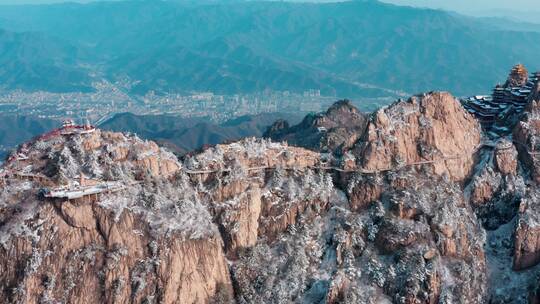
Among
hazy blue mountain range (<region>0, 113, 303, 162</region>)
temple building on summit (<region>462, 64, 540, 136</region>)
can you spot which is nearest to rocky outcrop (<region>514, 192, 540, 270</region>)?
temple building on summit (<region>462, 64, 540, 136</region>)

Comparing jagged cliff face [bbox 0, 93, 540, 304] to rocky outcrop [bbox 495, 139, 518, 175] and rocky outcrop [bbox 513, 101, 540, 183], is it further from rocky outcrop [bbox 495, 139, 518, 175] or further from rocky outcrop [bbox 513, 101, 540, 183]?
rocky outcrop [bbox 513, 101, 540, 183]

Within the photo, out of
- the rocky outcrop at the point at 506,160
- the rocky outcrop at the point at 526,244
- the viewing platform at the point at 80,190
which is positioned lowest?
the rocky outcrop at the point at 526,244

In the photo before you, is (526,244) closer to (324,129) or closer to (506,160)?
(506,160)

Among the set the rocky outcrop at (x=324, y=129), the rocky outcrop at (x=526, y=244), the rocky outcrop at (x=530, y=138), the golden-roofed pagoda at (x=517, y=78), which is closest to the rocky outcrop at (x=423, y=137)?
the rocky outcrop at (x=530, y=138)

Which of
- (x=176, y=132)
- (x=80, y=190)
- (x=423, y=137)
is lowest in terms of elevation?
(x=176, y=132)

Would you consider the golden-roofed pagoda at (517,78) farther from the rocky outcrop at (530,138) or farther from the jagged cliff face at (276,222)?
the jagged cliff face at (276,222)

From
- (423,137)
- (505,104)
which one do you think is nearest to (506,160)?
(423,137)

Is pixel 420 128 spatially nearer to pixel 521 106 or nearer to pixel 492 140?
pixel 492 140
